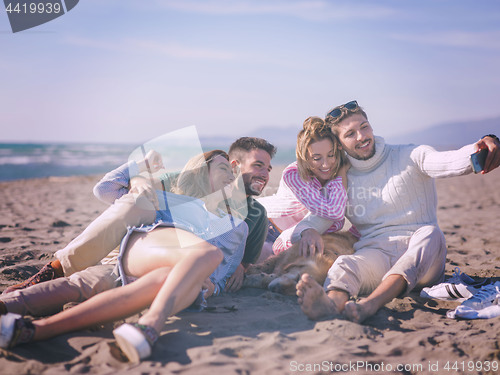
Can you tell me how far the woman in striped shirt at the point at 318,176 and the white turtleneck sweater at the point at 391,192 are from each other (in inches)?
4.6

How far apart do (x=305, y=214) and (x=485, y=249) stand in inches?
92.6

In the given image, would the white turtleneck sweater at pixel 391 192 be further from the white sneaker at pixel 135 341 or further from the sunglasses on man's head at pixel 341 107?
the white sneaker at pixel 135 341

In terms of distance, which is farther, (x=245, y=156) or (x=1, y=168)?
(x=1, y=168)

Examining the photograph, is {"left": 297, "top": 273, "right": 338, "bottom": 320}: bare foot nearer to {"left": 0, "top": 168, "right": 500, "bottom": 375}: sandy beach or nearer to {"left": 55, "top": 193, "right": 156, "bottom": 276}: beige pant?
{"left": 0, "top": 168, "right": 500, "bottom": 375}: sandy beach

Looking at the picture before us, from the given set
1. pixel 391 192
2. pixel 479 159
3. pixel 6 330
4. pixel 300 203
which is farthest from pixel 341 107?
pixel 6 330

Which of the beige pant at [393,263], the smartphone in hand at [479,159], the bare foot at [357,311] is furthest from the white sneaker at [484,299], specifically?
the smartphone in hand at [479,159]

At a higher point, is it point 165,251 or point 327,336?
point 165,251

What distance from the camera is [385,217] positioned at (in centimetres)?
360

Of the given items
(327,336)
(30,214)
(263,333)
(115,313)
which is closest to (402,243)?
(327,336)

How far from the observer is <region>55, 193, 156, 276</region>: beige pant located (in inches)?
106

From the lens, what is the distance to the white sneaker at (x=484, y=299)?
300 centimetres

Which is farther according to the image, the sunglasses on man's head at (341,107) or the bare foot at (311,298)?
the sunglasses on man's head at (341,107)

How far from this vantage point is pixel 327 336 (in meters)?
2.48

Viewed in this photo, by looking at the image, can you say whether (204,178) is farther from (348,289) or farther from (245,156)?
(348,289)
